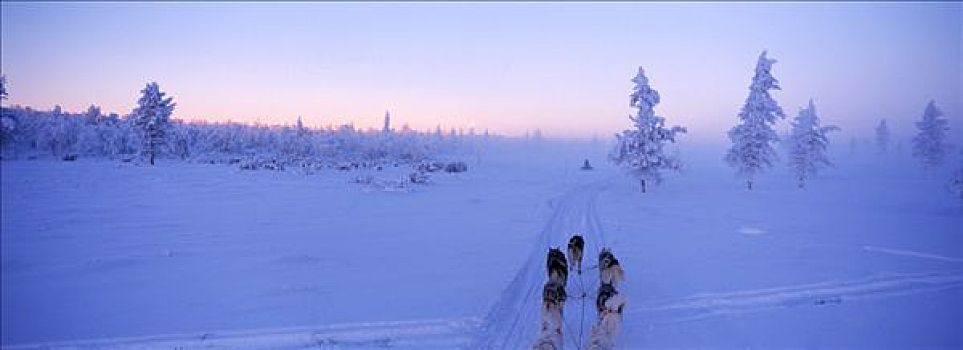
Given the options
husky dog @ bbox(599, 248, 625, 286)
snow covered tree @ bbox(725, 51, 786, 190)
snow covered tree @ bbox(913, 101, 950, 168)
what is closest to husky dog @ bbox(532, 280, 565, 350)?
husky dog @ bbox(599, 248, 625, 286)

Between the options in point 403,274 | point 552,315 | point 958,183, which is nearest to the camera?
point 552,315

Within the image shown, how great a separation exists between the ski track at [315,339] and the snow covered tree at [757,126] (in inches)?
1463

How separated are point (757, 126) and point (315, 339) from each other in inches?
1548

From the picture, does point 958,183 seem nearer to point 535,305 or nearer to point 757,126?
point 757,126

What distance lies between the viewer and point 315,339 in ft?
26.7

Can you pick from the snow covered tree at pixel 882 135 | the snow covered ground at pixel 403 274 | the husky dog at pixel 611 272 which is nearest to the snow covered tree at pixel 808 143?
the snow covered ground at pixel 403 274

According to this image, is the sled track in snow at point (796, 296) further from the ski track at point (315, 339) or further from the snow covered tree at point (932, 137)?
the snow covered tree at point (932, 137)

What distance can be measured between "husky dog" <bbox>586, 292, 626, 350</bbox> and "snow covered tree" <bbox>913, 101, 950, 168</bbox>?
67651mm

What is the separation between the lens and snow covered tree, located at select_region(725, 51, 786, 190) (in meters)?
38.5

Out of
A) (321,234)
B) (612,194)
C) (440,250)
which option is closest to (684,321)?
(440,250)

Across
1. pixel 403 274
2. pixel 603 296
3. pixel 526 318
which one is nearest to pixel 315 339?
pixel 526 318

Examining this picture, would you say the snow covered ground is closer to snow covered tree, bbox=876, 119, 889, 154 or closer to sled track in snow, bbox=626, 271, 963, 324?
sled track in snow, bbox=626, 271, 963, 324

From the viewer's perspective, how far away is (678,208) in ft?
90.0

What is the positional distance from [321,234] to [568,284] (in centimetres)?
855
